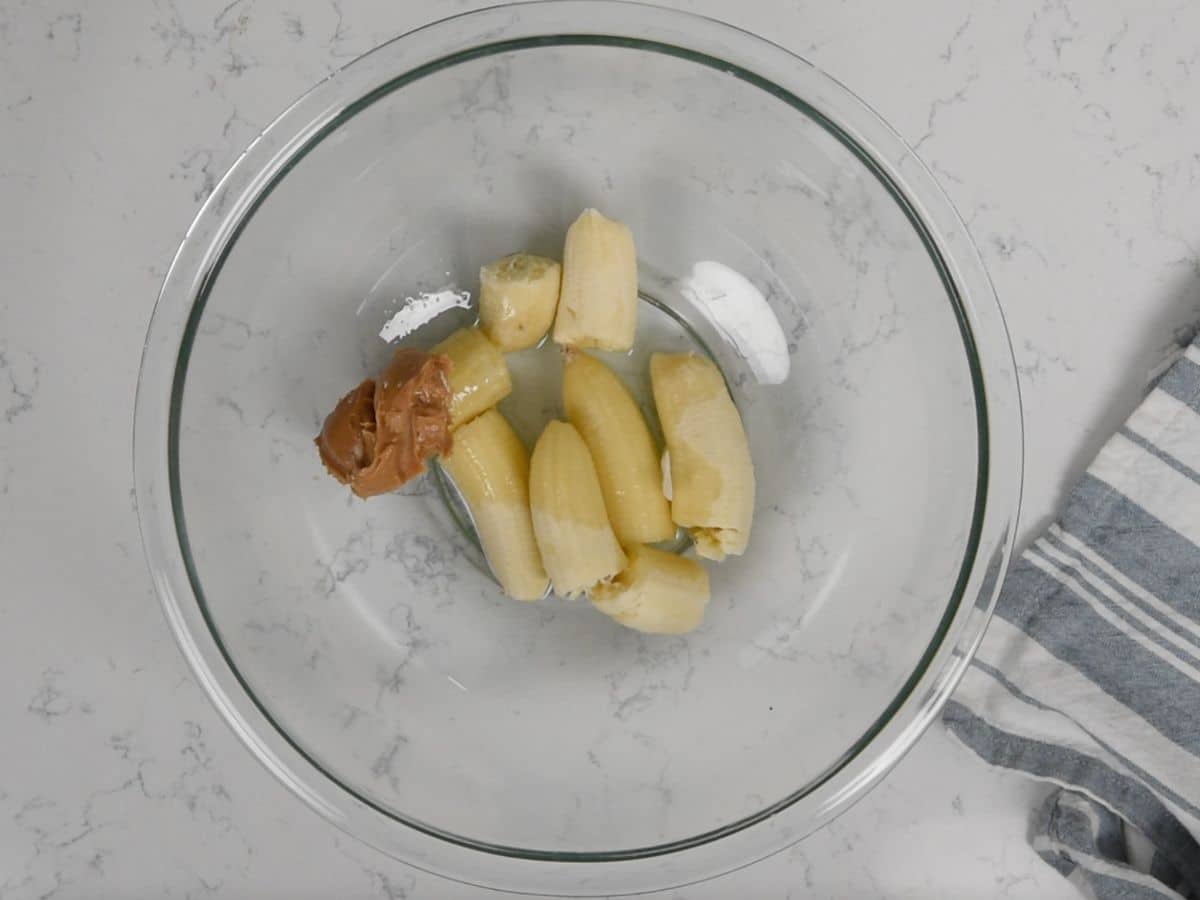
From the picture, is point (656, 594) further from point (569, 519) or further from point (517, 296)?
point (517, 296)

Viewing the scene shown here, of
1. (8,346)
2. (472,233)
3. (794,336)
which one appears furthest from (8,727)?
(794,336)

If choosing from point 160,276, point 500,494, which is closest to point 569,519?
point 500,494

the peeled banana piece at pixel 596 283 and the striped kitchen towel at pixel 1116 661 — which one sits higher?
the peeled banana piece at pixel 596 283

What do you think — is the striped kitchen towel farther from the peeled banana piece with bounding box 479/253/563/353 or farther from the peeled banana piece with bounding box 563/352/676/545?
the peeled banana piece with bounding box 479/253/563/353

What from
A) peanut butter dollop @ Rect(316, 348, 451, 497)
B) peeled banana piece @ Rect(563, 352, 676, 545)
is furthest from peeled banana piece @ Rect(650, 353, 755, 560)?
peanut butter dollop @ Rect(316, 348, 451, 497)

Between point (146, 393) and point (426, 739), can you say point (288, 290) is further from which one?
point (426, 739)

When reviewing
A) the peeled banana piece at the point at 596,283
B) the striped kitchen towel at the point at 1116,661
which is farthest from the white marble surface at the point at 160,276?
the peeled banana piece at the point at 596,283

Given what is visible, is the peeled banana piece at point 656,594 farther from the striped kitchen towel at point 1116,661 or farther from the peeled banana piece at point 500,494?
the striped kitchen towel at point 1116,661
